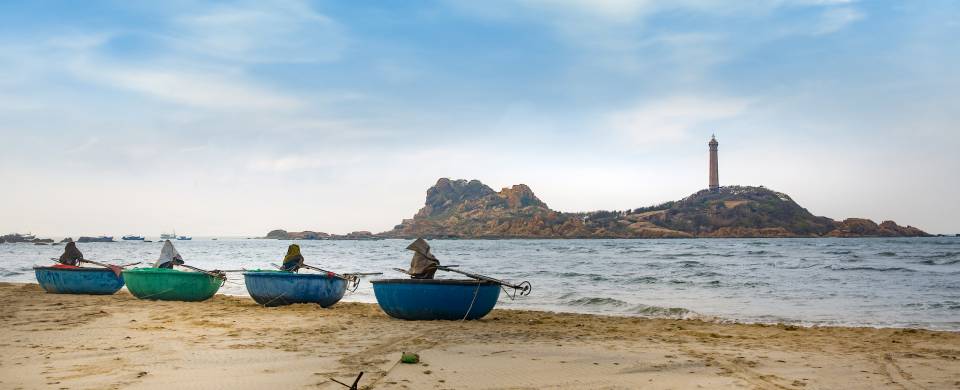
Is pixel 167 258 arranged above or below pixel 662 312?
above

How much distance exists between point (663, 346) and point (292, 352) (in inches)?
234

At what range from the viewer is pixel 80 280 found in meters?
20.7

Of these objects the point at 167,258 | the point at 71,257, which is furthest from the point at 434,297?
the point at 71,257

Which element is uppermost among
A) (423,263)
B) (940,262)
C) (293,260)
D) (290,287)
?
(423,263)

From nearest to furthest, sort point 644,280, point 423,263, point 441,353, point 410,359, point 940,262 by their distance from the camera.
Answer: point 410,359
point 441,353
point 423,263
point 644,280
point 940,262

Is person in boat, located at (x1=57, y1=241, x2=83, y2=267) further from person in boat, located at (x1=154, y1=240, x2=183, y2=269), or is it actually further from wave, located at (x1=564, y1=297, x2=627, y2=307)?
wave, located at (x1=564, y1=297, x2=627, y2=307)

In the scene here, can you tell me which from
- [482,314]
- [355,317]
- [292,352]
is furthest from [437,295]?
[292,352]

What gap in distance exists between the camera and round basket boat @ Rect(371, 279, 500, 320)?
14.4 m

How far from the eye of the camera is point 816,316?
18.6 meters

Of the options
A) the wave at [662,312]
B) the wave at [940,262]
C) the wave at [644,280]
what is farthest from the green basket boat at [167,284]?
the wave at [940,262]

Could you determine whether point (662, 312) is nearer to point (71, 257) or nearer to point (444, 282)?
point (444, 282)

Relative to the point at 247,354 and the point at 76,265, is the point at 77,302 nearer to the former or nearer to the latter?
the point at 76,265

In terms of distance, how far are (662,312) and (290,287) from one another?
10269 millimetres

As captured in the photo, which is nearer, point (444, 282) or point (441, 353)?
point (441, 353)
